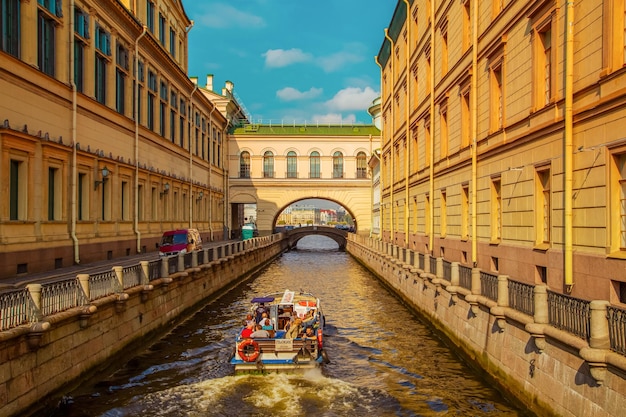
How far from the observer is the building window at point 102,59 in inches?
1078

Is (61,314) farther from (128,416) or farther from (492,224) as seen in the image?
(492,224)

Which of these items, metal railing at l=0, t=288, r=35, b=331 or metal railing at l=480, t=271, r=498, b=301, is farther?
metal railing at l=480, t=271, r=498, b=301

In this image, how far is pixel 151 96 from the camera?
121 ft

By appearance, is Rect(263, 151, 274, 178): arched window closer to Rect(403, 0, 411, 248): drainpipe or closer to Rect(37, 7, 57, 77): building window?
Rect(403, 0, 411, 248): drainpipe

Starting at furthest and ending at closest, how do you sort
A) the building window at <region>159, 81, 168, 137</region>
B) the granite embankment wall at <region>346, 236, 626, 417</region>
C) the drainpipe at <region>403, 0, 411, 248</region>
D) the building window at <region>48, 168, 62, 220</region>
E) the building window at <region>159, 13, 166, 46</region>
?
the building window at <region>159, 13, 166, 46</region> → the building window at <region>159, 81, 168, 137</region> → the drainpipe at <region>403, 0, 411, 248</region> → the building window at <region>48, 168, 62, 220</region> → the granite embankment wall at <region>346, 236, 626, 417</region>

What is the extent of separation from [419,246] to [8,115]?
21.3 m

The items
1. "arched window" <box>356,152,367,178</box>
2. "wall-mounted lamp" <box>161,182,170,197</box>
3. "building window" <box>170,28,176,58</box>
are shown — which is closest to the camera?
"wall-mounted lamp" <box>161,182,170,197</box>

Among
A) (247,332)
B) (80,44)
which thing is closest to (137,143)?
(80,44)

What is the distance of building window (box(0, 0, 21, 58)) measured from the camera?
18.8 metres

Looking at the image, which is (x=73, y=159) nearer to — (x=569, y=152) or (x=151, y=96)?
(x=151, y=96)

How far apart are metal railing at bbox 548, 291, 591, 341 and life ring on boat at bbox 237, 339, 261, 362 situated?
24.9 feet

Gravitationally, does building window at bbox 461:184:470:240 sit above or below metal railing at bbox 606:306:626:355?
above

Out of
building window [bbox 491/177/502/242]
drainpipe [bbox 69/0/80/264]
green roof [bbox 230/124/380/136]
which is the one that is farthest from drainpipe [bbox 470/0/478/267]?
green roof [bbox 230/124/380/136]

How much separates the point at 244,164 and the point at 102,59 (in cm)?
4036
